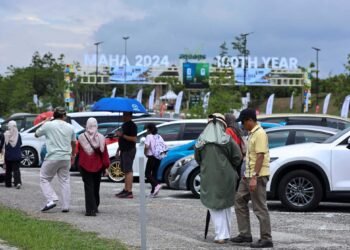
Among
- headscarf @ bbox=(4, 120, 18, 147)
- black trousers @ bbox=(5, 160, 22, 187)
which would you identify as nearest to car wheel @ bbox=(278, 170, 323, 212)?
black trousers @ bbox=(5, 160, 22, 187)

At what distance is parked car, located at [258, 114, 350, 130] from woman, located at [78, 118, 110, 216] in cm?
1055

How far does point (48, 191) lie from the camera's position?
12.1 m

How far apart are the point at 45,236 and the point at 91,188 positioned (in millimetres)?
2604

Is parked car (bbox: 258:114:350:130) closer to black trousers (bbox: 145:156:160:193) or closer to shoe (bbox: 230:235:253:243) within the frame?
black trousers (bbox: 145:156:160:193)

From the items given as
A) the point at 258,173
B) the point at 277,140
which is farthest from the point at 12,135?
the point at 258,173

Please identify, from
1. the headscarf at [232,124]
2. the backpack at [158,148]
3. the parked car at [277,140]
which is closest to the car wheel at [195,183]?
the parked car at [277,140]

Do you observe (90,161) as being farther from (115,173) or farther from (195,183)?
(115,173)

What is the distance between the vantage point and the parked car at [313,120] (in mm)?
20953

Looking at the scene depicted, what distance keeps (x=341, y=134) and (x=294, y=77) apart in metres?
111

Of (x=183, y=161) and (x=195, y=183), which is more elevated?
(x=183, y=161)

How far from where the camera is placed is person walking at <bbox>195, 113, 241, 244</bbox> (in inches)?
347

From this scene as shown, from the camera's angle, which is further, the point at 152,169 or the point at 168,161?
the point at 168,161

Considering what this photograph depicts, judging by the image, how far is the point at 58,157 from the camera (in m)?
11.9

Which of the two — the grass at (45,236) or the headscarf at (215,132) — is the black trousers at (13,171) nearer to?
the grass at (45,236)
